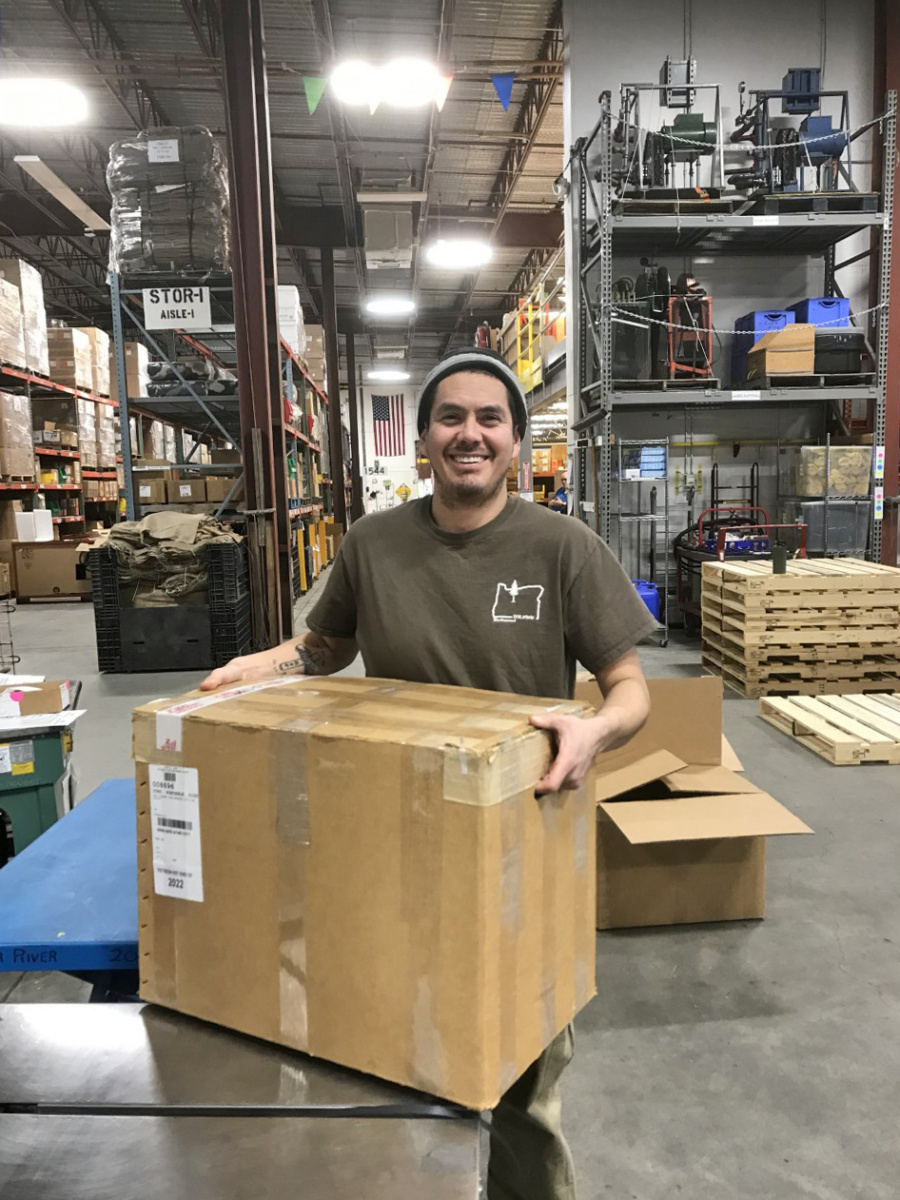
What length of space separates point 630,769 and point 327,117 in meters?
10.2

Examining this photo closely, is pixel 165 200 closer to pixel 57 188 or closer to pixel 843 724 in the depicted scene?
pixel 57 188

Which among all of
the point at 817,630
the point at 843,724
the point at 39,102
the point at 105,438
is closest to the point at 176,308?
the point at 39,102

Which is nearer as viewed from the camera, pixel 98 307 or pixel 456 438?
pixel 456 438

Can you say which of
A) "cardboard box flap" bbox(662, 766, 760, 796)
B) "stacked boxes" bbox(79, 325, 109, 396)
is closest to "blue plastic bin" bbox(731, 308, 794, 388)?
"cardboard box flap" bbox(662, 766, 760, 796)

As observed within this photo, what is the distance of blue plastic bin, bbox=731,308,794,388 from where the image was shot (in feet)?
25.1

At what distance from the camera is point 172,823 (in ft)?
3.80

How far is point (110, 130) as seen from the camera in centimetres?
1078

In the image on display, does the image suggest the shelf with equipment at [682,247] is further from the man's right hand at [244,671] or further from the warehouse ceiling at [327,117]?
the man's right hand at [244,671]

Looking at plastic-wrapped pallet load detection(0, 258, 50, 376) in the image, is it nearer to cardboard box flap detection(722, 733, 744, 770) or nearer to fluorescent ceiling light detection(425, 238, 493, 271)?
fluorescent ceiling light detection(425, 238, 493, 271)

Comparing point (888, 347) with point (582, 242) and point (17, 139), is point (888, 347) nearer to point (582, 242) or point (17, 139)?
point (582, 242)

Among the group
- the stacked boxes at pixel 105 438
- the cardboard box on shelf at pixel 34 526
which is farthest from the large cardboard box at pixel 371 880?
the stacked boxes at pixel 105 438

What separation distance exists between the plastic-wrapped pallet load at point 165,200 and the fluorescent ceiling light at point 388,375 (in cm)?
1927

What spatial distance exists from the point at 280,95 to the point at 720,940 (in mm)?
10391

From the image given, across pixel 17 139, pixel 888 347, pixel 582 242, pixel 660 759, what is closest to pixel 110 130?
pixel 17 139
